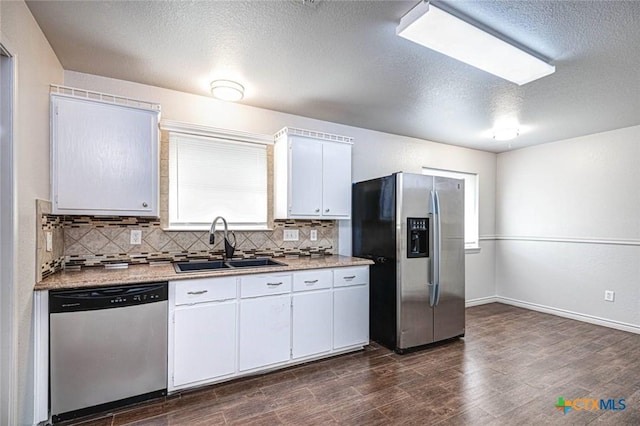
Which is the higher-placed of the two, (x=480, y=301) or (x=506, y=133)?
(x=506, y=133)

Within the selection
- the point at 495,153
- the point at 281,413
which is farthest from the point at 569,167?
the point at 281,413

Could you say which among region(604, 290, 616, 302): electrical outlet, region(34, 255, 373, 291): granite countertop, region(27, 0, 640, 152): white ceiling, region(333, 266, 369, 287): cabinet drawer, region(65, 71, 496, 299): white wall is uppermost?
region(27, 0, 640, 152): white ceiling

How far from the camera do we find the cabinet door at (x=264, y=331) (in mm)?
2456

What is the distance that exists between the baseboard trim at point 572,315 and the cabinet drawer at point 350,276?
3.15 meters

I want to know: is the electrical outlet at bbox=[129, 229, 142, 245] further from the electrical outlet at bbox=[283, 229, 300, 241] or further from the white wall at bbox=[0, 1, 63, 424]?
the electrical outlet at bbox=[283, 229, 300, 241]

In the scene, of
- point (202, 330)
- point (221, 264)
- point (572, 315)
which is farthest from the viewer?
point (572, 315)

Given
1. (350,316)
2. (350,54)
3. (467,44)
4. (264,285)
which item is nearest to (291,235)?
(264,285)

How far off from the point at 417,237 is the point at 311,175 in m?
1.25

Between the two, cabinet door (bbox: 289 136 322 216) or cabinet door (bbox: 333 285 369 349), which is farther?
cabinet door (bbox: 289 136 322 216)

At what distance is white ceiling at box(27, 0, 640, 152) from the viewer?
173cm

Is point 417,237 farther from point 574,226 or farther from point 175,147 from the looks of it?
point 574,226

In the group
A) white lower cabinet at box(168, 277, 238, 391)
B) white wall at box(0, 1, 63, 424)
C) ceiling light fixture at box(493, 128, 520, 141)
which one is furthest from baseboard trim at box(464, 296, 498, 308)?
white wall at box(0, 1, 63, 424)

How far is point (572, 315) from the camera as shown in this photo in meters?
4.16

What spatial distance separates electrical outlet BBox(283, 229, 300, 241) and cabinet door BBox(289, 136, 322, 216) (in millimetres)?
367
